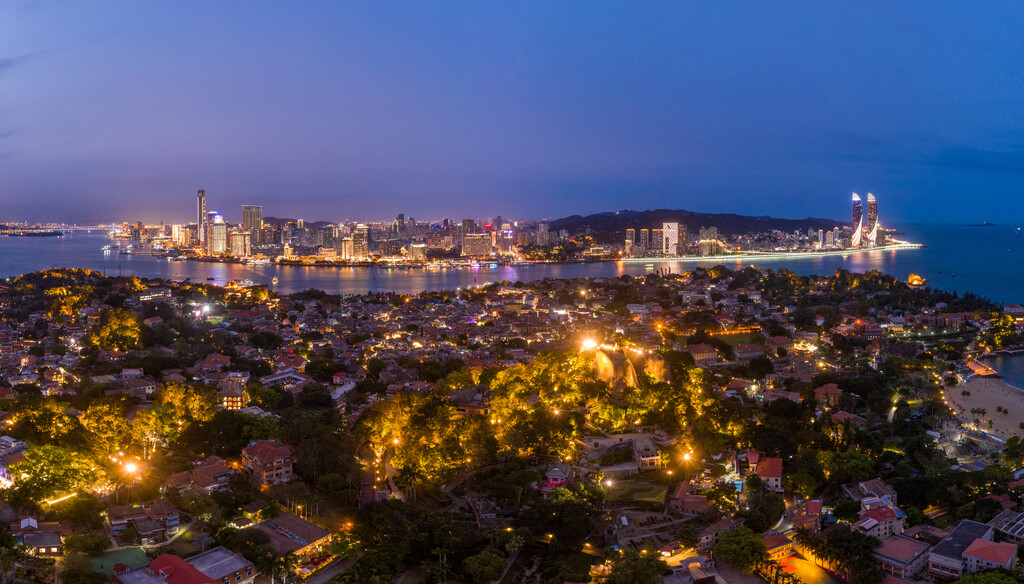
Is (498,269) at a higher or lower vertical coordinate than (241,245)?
lower

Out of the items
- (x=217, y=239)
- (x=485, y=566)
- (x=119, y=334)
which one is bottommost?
(x=485, y=566)

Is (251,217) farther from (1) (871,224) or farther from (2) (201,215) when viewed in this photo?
(1) (871,224)

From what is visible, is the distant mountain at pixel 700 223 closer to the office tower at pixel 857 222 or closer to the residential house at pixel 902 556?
the office tower at pixel 857 222

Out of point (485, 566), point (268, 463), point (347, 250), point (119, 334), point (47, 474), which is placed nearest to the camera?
point (485, 566)

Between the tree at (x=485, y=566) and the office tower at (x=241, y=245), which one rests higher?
the office tower at (x=241, y=245)

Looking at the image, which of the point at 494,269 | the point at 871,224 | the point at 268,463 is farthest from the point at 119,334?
the point at 871,224

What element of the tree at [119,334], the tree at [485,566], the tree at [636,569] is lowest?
the tree at [485,566]

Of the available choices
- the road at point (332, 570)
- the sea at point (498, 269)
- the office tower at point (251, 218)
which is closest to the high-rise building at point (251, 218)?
the office tower at point (251, 218)

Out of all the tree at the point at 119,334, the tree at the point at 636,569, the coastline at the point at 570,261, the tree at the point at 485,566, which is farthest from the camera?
the coastline at the point at 570,261
